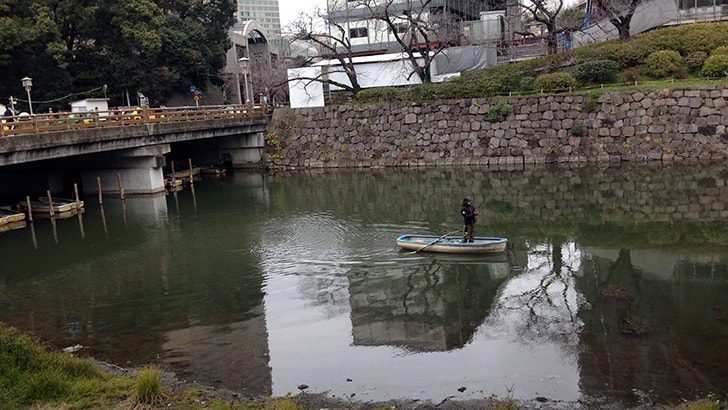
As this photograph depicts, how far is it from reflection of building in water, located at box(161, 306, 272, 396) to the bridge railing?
16.7 m

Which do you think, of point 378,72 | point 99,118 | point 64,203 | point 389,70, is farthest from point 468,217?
point 378,72

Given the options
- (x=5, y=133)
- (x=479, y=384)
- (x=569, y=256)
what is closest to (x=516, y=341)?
(x=479, y=384)

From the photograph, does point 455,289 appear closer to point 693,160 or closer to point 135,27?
point 693,160

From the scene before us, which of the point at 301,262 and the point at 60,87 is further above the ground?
the point at 60,87

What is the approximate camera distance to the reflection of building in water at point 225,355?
11094 millimetres

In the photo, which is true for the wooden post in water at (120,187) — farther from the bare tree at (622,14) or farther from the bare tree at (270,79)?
the bare tree at (622,14)

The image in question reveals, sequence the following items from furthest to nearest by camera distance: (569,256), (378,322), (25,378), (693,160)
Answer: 1. (693,160)
2. (569,256)
3. (378,322)
4. (25,378)

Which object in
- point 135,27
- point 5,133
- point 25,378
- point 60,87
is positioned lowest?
point 25,378

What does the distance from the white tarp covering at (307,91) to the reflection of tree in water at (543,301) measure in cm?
3322

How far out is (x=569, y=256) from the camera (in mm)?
18438

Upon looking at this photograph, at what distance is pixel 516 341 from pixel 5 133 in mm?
22422

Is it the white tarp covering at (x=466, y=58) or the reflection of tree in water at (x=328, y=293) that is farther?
the white tarp covering at (x=466, y=58)

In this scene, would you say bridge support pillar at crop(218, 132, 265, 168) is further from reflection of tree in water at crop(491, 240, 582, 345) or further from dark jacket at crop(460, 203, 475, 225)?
reflection of tree in water at crop(491, 240, 582, 345)

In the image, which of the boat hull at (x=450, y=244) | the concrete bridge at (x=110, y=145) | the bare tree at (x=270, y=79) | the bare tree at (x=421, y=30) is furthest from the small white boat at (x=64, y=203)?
the bare tree at (x=270, y=79)
